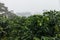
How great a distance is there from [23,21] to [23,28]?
61 centimetres

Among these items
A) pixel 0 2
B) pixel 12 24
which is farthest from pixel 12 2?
pixel 12 24

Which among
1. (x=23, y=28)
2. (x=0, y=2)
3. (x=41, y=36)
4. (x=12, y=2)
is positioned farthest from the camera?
(x=12, y=2)

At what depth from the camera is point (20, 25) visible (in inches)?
250

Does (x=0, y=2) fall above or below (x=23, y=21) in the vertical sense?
above

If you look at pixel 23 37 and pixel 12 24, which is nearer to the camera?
pixel 23 37

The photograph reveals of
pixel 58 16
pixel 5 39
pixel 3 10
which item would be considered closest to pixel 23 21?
pixel 5 39

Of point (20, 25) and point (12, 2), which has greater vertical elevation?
point (12, 2)

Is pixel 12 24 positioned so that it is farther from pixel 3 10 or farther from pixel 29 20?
pixel 3 10

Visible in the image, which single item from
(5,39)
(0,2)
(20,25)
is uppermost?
(0,2)

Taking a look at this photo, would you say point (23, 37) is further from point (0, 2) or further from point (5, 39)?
point (0, 2)

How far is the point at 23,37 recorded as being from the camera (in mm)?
5719

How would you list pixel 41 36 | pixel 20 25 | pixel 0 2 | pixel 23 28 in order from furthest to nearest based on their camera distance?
pixel 0 2 < pixel 20 25 < pixel 23 28 < pixel 41 36

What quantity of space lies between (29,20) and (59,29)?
0.93 m

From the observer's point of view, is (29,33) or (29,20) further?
(29,20)
